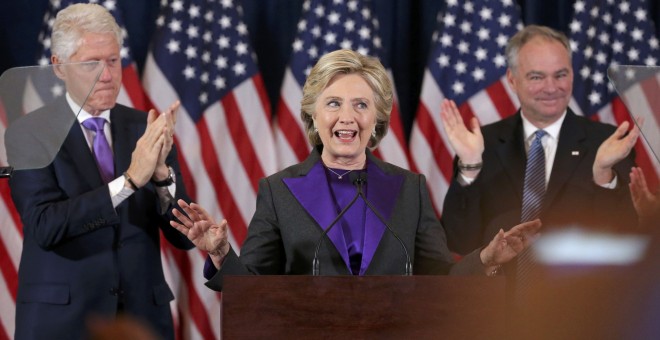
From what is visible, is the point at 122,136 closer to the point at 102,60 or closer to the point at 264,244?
the point at 102,60

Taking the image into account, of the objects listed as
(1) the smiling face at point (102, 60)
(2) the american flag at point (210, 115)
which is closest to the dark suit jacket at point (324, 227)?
(1) the smiling face at point (102, 60)

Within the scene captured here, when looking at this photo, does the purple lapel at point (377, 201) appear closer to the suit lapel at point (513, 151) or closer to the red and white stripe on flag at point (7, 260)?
the suit lapel at point (513, 151)

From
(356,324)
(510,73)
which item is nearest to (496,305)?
(356,324)

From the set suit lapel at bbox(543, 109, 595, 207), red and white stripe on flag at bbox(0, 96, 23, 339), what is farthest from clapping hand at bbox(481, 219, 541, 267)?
red and white stripe on flag at bbox(0, 96, 23, 339)

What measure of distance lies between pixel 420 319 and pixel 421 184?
0.98 meters

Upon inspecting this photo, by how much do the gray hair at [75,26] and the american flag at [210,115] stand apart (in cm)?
68

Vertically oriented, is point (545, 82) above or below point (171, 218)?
above

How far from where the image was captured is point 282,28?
433cm

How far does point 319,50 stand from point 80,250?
1.61m

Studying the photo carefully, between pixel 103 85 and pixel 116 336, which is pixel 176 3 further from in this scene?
pixel 116 336

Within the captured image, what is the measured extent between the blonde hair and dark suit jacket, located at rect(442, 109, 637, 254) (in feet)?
3.16

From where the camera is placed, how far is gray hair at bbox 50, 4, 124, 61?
331cm

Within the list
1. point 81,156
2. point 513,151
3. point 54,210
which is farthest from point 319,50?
point 54,210

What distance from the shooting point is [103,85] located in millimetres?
3295
